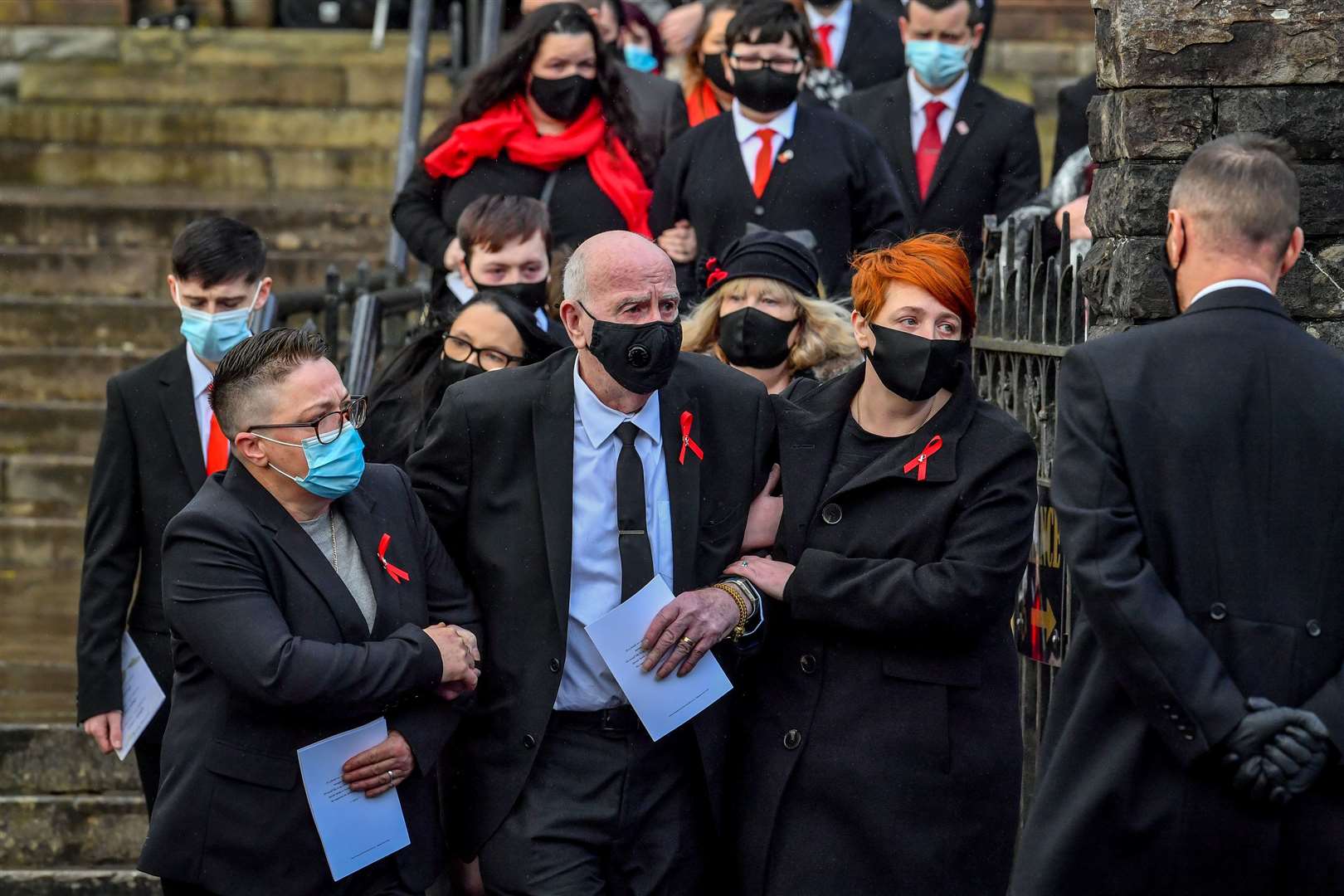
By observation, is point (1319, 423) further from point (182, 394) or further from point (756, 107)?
point (756, 107)

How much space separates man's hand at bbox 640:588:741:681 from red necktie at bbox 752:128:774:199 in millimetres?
2853

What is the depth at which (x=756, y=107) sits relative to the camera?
269 inches

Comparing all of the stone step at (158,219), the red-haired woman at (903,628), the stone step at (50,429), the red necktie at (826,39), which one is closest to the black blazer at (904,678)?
the red-haired woman at (903,628)

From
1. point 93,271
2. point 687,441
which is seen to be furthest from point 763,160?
point 93,271

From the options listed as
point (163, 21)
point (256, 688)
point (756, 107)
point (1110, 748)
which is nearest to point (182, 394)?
point (256, 688)

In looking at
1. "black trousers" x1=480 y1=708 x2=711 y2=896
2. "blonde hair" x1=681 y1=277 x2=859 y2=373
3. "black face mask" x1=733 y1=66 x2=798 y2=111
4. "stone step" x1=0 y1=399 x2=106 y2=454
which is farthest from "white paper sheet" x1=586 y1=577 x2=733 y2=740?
"stone step" x1=0 y1=399 x2=106 y2=454

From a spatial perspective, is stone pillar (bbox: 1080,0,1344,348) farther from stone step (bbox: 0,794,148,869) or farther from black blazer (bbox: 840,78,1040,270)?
stone step (bbox: 0,794,148,869)

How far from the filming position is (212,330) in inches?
214

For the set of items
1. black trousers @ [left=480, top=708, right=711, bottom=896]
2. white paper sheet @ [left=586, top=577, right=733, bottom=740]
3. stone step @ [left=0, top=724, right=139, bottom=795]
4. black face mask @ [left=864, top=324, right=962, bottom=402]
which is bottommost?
stone step @ [left=0, top=724, right=139, bottom=795]

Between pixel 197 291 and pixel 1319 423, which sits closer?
pixel 1319 423

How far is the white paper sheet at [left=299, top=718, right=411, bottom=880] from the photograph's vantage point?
411cm

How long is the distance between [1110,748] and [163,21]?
12.0m

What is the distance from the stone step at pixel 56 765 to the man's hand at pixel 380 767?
2.95 m

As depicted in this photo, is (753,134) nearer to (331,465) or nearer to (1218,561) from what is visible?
(331,465)
